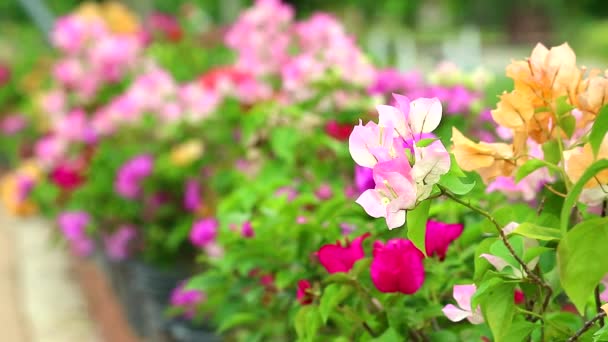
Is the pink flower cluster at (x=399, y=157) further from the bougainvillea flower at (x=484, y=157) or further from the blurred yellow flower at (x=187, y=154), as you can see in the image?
the blurred yellow flower at (x=187, y=154)

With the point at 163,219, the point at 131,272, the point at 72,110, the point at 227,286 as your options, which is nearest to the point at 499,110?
the point at 227,286

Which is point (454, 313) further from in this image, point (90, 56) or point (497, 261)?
point (90, 56)

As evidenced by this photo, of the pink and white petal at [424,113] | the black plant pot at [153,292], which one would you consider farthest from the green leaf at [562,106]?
the black plant pot at [153,292]

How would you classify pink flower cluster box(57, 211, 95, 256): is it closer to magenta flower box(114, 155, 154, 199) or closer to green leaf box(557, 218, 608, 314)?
magenta flower box(114, 155, 154, 199)

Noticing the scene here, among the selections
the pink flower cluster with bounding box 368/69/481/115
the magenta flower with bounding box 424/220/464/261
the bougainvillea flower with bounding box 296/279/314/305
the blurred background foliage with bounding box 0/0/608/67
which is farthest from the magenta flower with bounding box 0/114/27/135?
the blurred background foliage with bounding box 0/0/608/67

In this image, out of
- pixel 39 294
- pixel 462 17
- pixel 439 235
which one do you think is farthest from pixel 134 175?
pixel 462 17

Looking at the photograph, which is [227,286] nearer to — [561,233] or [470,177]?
[470,177]
